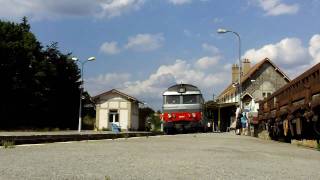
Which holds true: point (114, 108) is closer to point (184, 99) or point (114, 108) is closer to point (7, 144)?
point (184, 99)

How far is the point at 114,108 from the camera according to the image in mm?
64688

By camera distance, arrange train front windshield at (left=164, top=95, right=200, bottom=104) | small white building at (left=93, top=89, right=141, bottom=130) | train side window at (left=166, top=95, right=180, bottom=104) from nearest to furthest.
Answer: train front windshield at (left=164, top=95, right=200, bottom=104) < train side window at (left=166, top=95, right=180, bottom=104) < small white building at (left=93, top=89, right=141, bottom=130)

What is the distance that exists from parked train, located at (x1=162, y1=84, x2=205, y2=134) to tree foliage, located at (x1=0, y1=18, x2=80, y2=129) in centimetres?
2156

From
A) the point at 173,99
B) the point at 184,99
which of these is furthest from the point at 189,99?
the point at 173,99

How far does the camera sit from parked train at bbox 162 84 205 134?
3519 centimetres

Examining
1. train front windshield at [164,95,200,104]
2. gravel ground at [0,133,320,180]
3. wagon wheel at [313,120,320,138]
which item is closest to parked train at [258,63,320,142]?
wagon wheel at [313,120,320,138]

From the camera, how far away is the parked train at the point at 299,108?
12.8m

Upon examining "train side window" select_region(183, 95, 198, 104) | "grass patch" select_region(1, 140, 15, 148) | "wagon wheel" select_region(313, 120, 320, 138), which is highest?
"train side window" select_region(183, 95, 198, 104)

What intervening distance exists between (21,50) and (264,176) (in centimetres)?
5021

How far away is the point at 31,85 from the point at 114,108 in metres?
13.0

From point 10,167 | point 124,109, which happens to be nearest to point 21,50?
point 124,109

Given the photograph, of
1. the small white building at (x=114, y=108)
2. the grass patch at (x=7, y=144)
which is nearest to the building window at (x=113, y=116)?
the small white building at (x=114, y=108)

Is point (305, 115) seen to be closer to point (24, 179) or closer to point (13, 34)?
point (24, 179)

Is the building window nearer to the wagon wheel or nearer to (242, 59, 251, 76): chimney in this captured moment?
(242, 59, 251, 76): chimney
